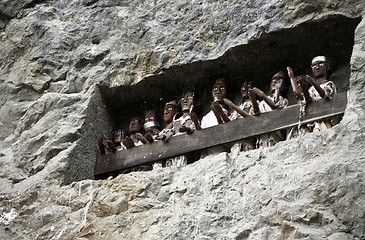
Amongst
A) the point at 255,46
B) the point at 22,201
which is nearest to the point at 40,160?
the point at 22,201

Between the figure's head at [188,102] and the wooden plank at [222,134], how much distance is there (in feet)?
1.53

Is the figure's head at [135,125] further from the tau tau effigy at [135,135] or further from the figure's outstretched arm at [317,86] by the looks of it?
the figure's outstretched arm at [317,86]

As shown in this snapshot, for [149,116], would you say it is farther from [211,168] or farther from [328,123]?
[328,123]

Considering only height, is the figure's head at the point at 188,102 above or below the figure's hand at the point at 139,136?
above

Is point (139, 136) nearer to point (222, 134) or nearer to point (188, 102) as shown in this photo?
point (188, 102)

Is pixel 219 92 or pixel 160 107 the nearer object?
pixel 219 92

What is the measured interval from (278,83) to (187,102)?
0.87 meters

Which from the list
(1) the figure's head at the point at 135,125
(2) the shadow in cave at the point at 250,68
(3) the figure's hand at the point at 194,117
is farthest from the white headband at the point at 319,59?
(1) the figure's head at the point at 135,125

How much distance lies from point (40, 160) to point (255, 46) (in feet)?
7.13

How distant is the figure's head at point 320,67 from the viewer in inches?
284

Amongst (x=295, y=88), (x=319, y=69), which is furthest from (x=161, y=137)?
(x=319, y=69)

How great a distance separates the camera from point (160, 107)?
8.11 m

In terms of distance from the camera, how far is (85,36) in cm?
846

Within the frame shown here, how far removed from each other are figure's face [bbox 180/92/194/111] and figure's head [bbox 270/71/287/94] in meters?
0.76
